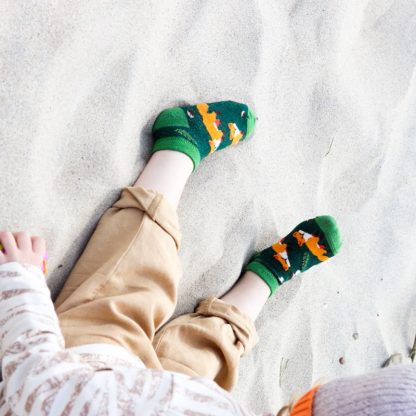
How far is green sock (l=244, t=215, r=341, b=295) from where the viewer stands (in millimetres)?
1270

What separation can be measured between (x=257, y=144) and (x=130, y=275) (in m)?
0.45

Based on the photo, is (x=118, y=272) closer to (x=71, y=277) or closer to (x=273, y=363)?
(x=71, y=277)

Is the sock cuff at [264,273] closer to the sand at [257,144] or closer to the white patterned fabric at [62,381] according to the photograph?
the sand at [257,144]

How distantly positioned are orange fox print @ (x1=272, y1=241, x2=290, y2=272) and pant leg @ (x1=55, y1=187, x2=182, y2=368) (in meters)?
0.28

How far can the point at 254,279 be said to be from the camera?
1.26 metres

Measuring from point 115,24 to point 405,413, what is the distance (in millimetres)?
754

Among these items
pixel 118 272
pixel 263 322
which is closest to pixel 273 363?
pixel 263 322

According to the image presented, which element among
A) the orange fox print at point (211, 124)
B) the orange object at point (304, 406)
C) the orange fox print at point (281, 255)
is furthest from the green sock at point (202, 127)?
the orange object at point (304, 406)

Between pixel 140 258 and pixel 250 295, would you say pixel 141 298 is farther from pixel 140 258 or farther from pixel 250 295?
pixel 250 295

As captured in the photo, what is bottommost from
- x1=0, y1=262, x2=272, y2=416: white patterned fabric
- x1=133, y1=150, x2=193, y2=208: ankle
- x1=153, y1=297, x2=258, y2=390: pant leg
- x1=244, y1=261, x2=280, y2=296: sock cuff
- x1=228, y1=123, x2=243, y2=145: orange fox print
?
x1=153, y1=297, x2=258, y2=390: pant leg

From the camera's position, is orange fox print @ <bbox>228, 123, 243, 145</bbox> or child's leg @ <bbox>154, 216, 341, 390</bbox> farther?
orange fox print @ <bbox>228, 123, 243, 145</bbox>

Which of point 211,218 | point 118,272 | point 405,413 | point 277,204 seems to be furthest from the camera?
point 277,204

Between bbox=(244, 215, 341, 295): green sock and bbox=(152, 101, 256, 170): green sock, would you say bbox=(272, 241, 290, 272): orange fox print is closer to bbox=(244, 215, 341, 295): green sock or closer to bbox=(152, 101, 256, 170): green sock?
bbox=(244, 215, 341, 295): green sock

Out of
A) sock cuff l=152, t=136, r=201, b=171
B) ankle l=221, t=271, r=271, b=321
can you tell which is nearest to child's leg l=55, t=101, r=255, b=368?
sock cuff l=152, t=136, r=201, b=171
